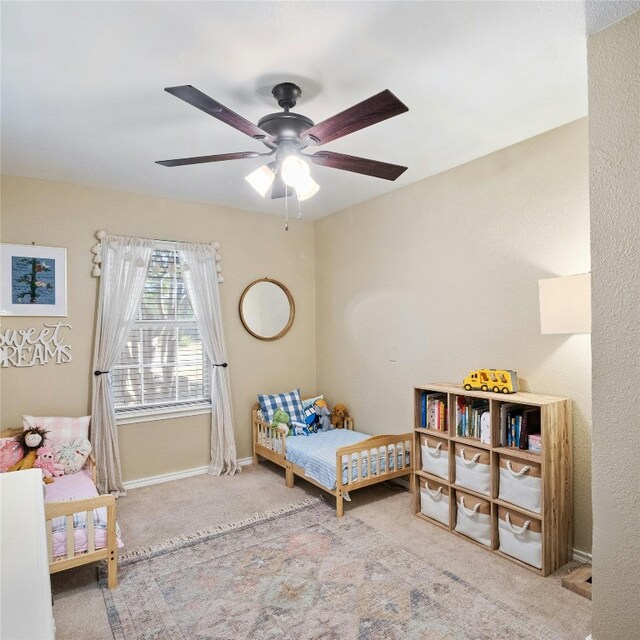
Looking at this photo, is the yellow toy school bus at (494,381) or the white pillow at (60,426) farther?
the white pillow at (60,426)

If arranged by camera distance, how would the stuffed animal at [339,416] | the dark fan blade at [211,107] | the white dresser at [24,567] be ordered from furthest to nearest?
the stuffed animal at [339,416], the dark fan blade at [211,107], the white dresser at [24,567]

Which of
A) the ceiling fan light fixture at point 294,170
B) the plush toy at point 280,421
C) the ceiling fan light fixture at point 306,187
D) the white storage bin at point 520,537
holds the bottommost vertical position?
the white storage bin at point 520,537

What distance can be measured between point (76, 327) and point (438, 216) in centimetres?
302

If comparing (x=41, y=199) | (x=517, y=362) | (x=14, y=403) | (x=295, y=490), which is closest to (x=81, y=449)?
(x=14, y=403)

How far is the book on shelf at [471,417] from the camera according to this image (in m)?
2.82

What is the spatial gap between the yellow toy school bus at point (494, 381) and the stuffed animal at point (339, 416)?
1.72m

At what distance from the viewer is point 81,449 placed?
127 inches

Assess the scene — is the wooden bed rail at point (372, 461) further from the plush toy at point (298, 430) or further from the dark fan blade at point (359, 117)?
the dark fan blade at point (359, 117)

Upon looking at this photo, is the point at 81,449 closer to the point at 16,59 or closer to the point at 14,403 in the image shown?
the point at 14,403

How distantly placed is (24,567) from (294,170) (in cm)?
174

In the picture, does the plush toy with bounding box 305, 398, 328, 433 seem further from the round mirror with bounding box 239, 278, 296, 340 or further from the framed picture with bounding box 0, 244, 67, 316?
the framed picture with bounding box 0, 244, 67, 316

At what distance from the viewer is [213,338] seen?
421 cm

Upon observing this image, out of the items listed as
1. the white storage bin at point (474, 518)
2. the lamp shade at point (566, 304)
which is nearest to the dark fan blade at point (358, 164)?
the lamp shade at point (566, 304)

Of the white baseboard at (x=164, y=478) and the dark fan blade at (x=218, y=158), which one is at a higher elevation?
the dark fan blade at (x=218, y=158)
